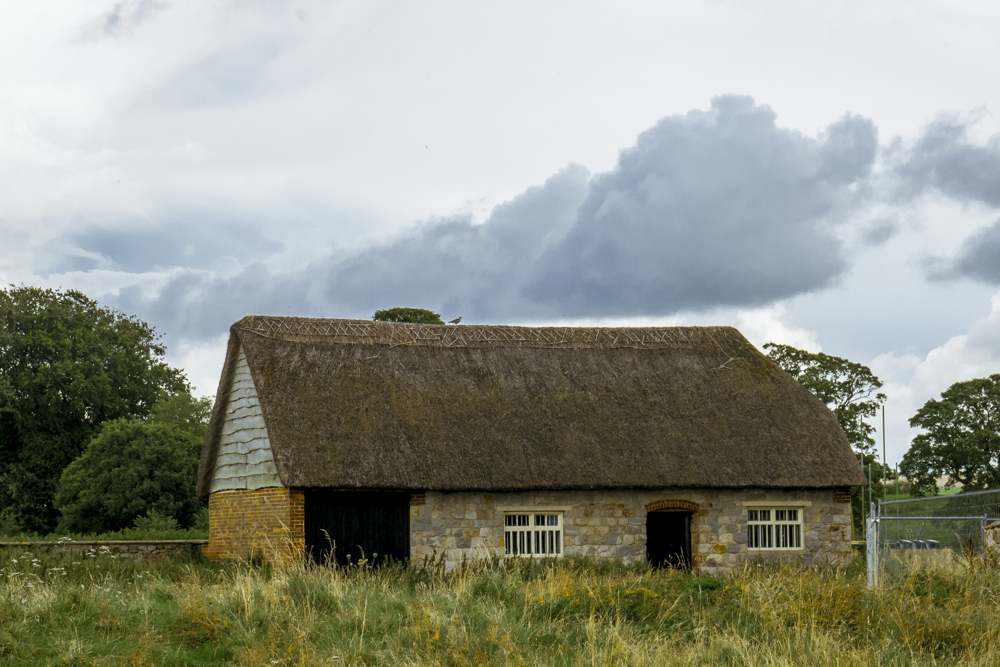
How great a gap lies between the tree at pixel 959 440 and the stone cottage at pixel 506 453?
30962 mm

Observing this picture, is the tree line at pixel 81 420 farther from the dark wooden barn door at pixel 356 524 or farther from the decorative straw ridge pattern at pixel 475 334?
the dark wooden barn door at pixel 356 524

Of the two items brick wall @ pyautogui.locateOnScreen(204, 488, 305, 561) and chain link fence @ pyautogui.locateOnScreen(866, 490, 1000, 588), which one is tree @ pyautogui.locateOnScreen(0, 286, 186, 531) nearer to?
brick wall @ pyautogui.locateOnScreen(204, 488, 305, 561)

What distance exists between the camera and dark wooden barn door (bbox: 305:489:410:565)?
18406mm

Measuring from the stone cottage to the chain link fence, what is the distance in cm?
381

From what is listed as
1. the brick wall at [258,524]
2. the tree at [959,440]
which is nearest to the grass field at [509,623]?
the brick wall at [258,524]

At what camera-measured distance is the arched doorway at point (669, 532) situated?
2011 centimetres

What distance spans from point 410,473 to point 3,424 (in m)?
29.1

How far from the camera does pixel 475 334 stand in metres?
22.7

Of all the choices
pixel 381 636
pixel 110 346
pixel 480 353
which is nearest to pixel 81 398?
pixel 110 346

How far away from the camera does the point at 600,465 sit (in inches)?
772

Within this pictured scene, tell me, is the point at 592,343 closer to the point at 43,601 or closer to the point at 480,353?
the point at 480,353

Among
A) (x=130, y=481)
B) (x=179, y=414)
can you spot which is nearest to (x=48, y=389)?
(x=179, y=414)

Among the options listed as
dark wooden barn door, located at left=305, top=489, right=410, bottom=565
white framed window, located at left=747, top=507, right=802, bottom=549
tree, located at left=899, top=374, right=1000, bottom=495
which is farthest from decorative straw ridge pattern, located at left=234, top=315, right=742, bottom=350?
tree, located at left=899, top=374, right=1000, bottom=495

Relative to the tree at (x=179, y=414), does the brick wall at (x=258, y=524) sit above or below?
below
